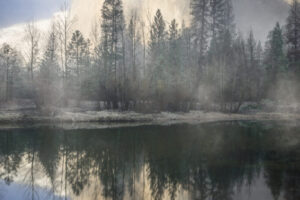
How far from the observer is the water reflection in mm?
8711

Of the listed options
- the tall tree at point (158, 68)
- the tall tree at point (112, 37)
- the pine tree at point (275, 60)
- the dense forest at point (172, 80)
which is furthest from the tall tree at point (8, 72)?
the pine tree at point (275, 60)

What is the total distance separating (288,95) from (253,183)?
31.8 meters

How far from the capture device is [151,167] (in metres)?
11.3

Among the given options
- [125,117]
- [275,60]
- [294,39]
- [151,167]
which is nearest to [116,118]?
[125,117]

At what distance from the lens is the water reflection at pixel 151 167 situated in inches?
343

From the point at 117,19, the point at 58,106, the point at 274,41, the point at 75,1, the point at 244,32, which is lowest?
the point at 58,106

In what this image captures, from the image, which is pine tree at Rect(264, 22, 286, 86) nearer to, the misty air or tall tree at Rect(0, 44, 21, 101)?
the misty air

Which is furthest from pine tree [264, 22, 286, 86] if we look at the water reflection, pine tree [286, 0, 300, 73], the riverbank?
the water reflection

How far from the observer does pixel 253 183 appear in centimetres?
931

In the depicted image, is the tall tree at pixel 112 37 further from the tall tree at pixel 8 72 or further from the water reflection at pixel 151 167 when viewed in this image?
the tall tree at pixel 8 72

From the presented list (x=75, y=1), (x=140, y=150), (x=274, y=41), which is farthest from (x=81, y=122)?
(x=75, y=1)

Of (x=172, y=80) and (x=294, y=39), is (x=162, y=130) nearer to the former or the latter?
(x=172, y=80)

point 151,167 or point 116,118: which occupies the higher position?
point 116,118

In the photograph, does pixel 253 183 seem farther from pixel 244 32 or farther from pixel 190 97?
pixel 244 32
